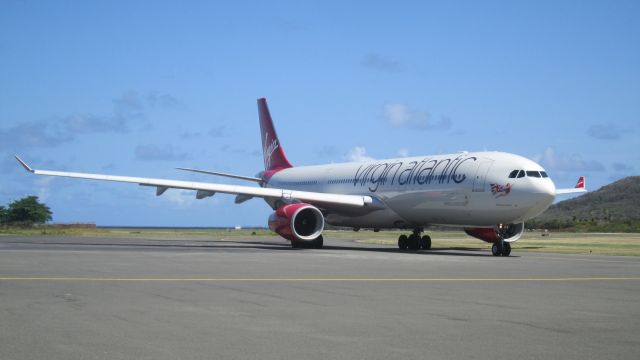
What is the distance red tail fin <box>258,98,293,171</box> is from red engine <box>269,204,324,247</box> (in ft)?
43.3

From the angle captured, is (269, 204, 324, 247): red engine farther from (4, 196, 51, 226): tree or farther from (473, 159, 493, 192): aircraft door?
(4, 196, 51, 226): tree

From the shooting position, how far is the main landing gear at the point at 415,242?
3206 cm

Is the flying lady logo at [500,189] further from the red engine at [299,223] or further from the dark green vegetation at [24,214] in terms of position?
the dark green vegetation at [24,214]

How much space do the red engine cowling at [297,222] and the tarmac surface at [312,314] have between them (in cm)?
1384

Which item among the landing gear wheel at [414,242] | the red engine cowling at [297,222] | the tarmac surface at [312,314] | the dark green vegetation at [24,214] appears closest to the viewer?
the tarmac surface at [312,314]

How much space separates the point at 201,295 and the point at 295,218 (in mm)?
19514

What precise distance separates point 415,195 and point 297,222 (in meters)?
4.96

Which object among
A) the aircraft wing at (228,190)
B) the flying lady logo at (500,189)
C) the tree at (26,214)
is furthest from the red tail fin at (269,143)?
the tree at (26,214)

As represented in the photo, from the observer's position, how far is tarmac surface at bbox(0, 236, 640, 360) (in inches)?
262

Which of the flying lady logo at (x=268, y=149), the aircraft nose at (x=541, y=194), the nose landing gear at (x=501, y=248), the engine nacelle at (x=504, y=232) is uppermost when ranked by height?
the flying lady logo at (x=268, y=149)

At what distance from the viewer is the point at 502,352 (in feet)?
21.7

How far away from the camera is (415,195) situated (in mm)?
29719

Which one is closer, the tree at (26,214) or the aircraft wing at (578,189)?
the aircraft wing at (578,189)

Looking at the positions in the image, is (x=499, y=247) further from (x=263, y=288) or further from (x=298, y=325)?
(x=298, y=325)
